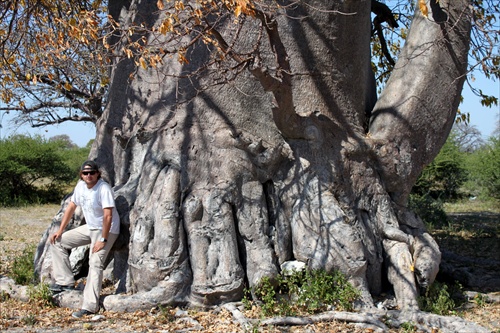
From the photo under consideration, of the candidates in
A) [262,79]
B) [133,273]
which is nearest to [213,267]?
[133,273]

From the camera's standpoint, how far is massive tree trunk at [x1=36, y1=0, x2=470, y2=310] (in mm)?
5539

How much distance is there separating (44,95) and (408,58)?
39.0 feet

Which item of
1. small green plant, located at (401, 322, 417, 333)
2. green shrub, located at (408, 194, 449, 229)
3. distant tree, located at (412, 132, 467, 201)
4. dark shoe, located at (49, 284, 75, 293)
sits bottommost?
small green plant, located at (401, 322, 417, 333)

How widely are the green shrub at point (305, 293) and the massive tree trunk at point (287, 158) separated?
0.11 metres

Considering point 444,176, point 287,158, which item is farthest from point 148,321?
point 444,176

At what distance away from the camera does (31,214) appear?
603 inches

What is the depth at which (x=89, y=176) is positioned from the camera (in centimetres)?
564

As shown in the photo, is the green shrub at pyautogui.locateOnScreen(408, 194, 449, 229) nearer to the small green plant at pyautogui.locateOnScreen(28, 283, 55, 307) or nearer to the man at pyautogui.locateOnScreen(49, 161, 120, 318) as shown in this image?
the man at pyautogui.locateOnScreen(49, 161, 120, 318)

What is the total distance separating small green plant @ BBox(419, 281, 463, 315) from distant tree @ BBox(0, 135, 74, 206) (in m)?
14.2

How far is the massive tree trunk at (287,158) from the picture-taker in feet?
18.2

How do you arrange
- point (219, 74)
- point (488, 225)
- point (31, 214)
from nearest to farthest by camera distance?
point (219, 74), point (488, 225), point (31, 214)

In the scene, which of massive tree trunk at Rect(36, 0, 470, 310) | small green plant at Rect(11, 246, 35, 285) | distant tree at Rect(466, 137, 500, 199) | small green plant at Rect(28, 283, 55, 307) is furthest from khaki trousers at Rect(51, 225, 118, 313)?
distant tree at Rect(466, 137, 500, 199)

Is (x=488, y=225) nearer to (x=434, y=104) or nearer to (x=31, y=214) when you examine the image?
(x=434, y=104)

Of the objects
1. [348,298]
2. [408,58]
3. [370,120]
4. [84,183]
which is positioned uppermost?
[408,58]
